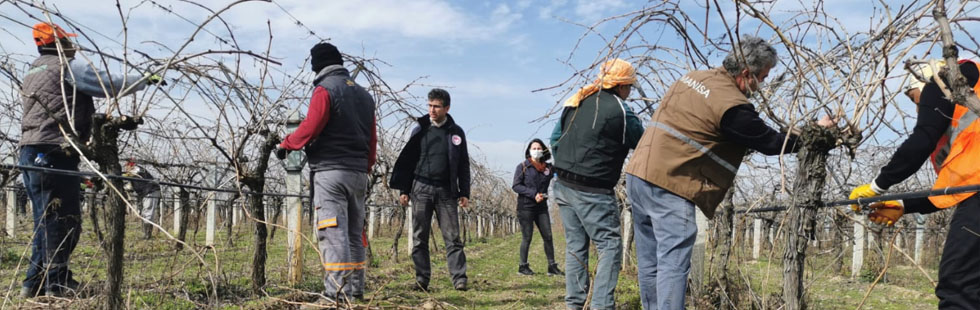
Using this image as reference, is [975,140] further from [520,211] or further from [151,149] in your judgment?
[151,149]

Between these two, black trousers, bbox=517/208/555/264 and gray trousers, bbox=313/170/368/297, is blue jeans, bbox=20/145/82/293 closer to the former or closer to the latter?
gray trousers, bbox=313/170/368/297

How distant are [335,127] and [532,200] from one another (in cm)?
445

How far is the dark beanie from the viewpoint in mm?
4746

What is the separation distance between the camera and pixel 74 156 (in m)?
4.38

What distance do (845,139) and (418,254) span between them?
3.87 m

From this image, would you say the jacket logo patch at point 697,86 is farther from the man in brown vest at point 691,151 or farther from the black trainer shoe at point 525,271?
the black trainer shoe at point 525,271

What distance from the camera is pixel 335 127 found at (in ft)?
14.7

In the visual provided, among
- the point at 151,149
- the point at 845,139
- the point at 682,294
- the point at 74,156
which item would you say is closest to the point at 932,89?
the point at 845,139

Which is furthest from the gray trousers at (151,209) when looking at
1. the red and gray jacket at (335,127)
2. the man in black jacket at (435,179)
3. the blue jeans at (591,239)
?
the blue jeans at (591,239)

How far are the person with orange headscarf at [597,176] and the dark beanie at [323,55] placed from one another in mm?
1661

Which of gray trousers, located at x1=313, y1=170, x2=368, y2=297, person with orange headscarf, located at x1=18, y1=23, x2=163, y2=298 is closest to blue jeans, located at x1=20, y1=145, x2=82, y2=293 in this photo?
person with orange headscarf, located at x1=18, y1=23, x2=163, y2=298

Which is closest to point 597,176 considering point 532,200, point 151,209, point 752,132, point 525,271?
point 752,132

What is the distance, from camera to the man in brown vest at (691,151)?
304 centimetres

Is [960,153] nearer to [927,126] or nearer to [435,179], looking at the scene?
[927,126]
